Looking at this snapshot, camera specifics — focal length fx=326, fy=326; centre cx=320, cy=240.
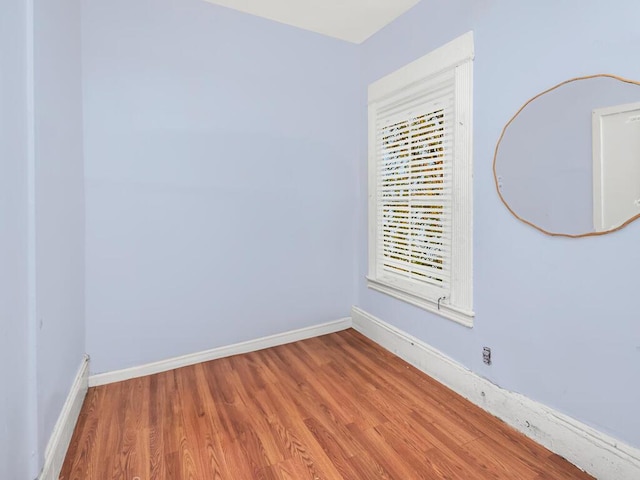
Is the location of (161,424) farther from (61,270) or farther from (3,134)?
(3,134)

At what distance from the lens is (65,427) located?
62.3 inches

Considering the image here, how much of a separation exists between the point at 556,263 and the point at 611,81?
819 millimetres

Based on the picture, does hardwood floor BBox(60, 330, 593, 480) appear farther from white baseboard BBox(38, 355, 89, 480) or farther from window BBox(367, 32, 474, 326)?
window BBox(367, 32, 474, 326)

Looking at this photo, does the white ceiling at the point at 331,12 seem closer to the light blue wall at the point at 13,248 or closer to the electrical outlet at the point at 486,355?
the light blue wall at the point at 13,248

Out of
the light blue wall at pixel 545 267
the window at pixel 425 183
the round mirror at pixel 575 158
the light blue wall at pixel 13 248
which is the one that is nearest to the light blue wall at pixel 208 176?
the window at pixel 425 183

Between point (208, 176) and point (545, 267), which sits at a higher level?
point (208, 176)

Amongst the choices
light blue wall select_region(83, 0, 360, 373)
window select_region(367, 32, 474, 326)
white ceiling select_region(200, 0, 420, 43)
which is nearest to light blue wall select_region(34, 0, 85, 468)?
light blue wall select_region(83, 0, 360, 373)

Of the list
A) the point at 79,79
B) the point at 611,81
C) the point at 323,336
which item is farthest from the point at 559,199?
the point at 79,79

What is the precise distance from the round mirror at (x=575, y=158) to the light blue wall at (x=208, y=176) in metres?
1.55

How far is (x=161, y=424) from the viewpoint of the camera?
1.79 meters

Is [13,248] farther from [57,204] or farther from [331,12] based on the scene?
[331,12]

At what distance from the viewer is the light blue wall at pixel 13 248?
1.05 meters

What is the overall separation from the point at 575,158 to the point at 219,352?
2551mm

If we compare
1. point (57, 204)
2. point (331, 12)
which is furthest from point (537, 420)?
point (331, 12)
